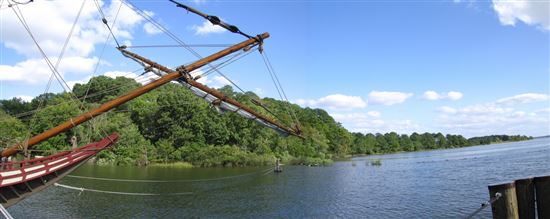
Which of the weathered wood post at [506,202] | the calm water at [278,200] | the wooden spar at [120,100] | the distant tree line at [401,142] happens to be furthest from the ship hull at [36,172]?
the distant tree line at [401,142]

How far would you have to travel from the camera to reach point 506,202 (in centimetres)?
783

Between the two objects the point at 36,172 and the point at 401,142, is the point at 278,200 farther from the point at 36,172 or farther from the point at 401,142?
the point at 401,142

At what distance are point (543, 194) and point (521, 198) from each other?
1.38 feet

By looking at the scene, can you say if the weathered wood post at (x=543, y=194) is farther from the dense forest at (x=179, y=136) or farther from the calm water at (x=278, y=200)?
the dense forest at (x=179, y=136)

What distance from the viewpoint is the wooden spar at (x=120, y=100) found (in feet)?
50.1

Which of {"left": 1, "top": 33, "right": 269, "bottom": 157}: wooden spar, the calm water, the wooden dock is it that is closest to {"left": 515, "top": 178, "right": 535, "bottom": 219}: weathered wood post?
the wooden dock

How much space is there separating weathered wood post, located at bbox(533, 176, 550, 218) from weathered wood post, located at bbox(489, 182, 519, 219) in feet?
1.76

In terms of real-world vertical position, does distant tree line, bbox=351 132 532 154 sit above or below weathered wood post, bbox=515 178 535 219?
above

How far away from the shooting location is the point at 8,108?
4670 inches

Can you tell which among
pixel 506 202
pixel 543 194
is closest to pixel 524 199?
pixel 543 194

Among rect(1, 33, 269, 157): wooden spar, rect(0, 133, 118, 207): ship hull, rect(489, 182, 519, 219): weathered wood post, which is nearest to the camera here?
rect(489, 182, 519, 219): weathered wood post

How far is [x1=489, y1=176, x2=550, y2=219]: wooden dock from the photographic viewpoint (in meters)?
7.84

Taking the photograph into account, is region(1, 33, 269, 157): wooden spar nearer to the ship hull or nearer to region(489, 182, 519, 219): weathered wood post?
the ship hull

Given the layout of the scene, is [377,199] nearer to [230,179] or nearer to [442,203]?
[442,203]
